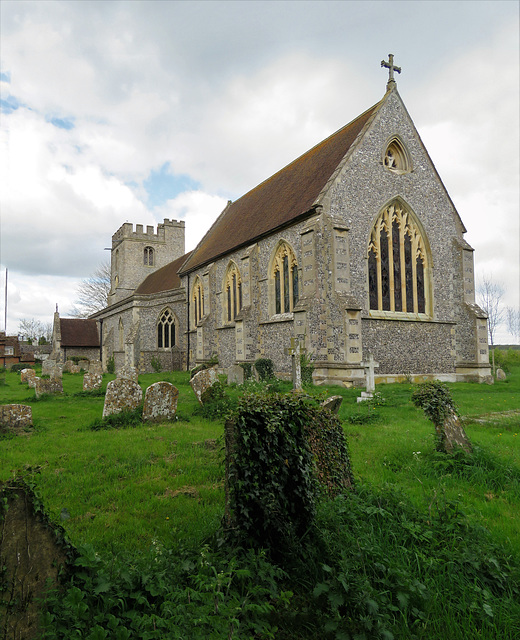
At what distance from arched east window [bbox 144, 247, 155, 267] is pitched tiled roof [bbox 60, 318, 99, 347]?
23.3 ft

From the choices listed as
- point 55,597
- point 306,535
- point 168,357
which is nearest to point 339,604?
point 306,535

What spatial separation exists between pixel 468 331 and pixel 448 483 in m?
13.8

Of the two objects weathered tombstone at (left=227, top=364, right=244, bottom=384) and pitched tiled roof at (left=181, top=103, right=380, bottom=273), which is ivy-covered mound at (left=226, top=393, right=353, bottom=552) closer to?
weathered tombstone at (left=227, top=364, right=244, bottom=384)

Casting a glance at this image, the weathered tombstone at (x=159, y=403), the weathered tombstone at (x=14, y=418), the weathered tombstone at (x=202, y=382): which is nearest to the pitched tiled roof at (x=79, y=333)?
the weathered tombstone at (x=202, y=382)

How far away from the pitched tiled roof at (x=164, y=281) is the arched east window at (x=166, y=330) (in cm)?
178

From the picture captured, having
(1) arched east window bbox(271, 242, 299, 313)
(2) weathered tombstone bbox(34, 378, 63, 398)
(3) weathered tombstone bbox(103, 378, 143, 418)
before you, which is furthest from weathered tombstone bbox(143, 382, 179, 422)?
(1) arched east window bbox(271, 242, 299, 313)

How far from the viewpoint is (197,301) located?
81.4 ft

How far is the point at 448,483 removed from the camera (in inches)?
181

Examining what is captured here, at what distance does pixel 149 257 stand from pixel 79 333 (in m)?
9.32

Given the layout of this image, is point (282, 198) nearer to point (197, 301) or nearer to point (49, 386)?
point (197, 301)

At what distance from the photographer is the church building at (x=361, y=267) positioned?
1401 centimetres

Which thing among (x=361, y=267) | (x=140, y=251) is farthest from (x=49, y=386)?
(x=140, y=251)

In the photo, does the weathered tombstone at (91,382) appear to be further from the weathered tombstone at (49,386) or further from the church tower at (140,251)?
the church tower at (140,251)

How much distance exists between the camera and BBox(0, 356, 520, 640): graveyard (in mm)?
2355
